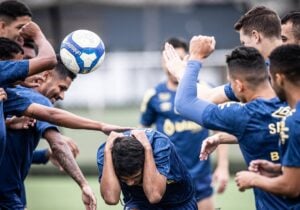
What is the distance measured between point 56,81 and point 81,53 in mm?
620

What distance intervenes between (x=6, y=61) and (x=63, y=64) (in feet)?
3.77

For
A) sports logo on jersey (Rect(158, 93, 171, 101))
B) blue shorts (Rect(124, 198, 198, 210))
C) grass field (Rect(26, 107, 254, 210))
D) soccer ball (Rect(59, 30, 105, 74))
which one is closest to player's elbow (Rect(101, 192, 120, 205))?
blue shorts (Rect(124, 198, 198, 210))

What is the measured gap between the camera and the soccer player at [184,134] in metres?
12.3

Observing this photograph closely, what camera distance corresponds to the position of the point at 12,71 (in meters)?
8.03

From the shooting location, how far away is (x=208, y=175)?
12.5 m

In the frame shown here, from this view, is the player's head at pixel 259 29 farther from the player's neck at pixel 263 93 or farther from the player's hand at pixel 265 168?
the player's hand at pixel 265 168

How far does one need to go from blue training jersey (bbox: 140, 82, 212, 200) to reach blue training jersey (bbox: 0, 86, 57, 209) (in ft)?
11.8

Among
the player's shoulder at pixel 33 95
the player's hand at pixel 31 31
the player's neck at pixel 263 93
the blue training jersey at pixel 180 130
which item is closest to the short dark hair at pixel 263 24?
the player's neck at pixel 263 93

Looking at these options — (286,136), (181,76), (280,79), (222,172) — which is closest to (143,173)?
(181,76)

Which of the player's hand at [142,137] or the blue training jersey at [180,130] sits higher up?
the player's hand at [142,137]

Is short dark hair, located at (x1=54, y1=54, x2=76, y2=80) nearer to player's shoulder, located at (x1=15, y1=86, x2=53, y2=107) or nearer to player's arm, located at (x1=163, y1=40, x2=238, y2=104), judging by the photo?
player's shoulder, located at (x1=15, y1=86, x2=53, y2=107)

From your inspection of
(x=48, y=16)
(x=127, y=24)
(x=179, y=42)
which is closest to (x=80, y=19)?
(x=127, y=24)

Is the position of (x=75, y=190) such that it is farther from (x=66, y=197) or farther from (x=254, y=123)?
(x=254, y=123)

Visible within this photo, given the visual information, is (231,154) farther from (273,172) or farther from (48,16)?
(273,172)
